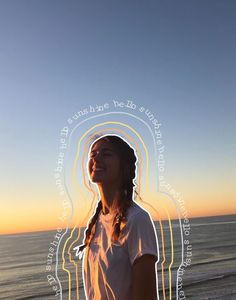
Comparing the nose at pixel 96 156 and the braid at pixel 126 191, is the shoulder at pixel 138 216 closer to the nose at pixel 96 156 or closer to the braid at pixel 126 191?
the braid at pixel 126 191

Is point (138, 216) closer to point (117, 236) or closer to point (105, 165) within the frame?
point (117, 236)

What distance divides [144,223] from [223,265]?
24.4 m

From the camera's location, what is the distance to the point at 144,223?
3.66 ft

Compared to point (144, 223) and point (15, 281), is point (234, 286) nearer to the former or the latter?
point (15, 281)

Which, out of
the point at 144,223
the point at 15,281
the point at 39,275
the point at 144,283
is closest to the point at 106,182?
the point at 144,223

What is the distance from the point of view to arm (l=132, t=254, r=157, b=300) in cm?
106

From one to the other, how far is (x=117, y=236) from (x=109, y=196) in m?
0.16

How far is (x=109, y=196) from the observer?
128 cm

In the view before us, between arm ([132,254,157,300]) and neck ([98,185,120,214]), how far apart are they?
0.22 metres

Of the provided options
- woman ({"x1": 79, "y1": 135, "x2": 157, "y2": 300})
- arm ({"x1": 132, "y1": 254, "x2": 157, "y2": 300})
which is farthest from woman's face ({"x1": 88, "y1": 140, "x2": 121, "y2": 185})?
arm ({"x1": 132, "y1": 254, "x2": 157, "y2": 300})

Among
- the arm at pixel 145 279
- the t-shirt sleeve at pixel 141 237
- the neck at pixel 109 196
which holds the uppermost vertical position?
the neck at pixel 109 196

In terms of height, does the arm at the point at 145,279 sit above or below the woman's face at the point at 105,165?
below

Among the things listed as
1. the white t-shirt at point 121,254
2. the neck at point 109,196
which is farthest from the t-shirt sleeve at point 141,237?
the neck at point 109,196

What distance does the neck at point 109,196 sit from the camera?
4.13 feet
